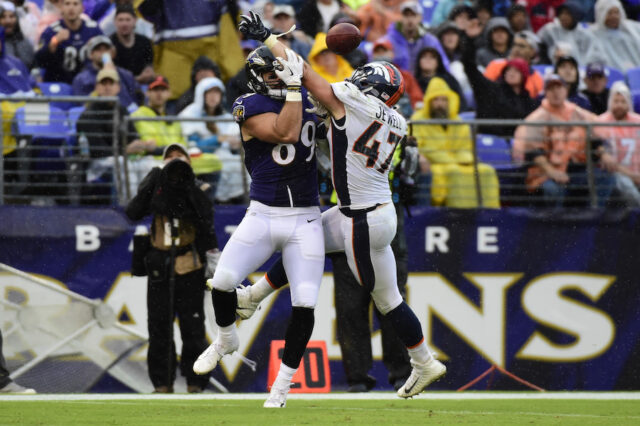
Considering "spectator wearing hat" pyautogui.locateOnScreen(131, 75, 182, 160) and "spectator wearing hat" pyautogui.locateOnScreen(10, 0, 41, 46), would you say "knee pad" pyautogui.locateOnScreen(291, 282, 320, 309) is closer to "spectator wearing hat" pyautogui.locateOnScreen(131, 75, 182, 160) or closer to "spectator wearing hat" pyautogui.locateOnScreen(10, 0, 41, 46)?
"spectator wearing hat" pyautogui.locateOnScreen(131, 75, 182, 160)

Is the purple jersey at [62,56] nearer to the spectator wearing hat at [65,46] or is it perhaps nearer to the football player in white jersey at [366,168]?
the spectator wearing hat at [65,46]

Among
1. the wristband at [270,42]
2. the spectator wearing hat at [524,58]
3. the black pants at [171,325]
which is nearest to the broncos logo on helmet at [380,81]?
the wristband at [270,42]

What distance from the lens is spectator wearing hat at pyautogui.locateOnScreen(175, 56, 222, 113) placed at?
37.5ft

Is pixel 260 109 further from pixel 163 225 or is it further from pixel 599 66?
pixel 599 66

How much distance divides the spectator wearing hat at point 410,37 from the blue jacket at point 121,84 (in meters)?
2.93

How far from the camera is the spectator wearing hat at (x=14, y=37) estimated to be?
11.8 meters

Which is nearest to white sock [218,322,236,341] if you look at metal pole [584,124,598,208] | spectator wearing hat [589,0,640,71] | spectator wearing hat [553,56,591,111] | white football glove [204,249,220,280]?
white football glove [204,249,220,280]

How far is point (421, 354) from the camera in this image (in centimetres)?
711

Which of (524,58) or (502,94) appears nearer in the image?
(502,94)

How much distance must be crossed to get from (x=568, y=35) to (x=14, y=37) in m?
6.42

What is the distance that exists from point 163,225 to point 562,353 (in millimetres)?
3897

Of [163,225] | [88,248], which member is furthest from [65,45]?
[163,225]

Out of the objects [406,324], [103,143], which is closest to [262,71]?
[406,324]

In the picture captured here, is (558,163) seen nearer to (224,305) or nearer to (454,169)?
(454,169)
